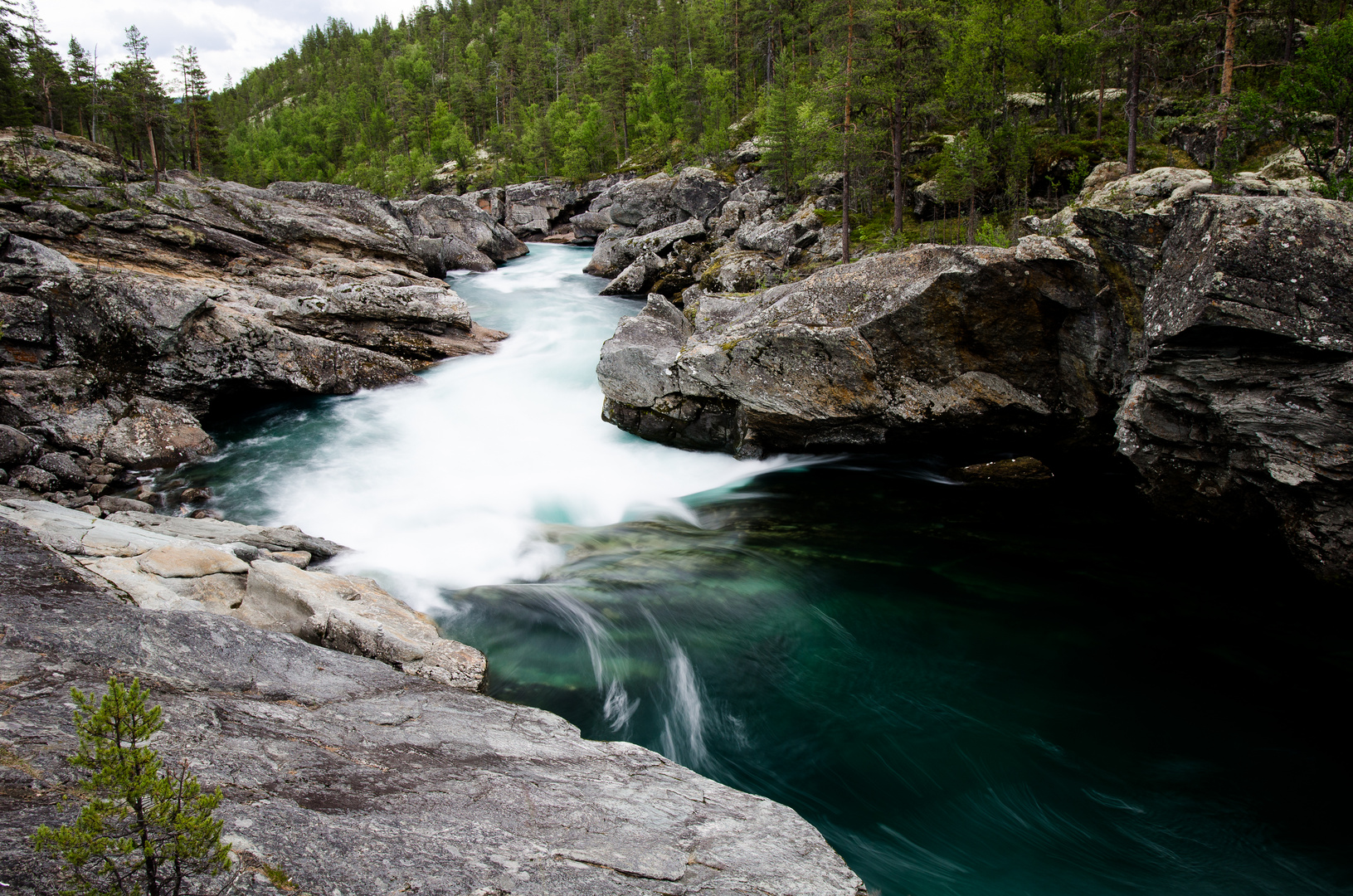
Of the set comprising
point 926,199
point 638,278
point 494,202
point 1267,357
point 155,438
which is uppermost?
point 494,202

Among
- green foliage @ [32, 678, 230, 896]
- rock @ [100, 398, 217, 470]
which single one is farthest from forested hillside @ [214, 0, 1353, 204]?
rock @ [100, 398, 217, 470]

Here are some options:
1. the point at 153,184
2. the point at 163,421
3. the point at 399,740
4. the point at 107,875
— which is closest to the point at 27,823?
the point at 107,875

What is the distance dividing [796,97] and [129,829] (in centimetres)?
4786

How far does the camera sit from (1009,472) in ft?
47.7

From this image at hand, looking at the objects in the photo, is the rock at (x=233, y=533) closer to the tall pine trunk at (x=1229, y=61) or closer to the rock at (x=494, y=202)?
the tall pine trunk at (x=1229, y=61)

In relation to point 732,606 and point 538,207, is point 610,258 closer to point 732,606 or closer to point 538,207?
point 538,207

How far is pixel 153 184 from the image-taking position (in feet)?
80.9

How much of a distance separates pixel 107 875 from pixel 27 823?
571 mm

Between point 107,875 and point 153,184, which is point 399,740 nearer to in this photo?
point 107,875

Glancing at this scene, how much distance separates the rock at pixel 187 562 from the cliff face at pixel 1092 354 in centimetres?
1030

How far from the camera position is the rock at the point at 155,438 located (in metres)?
15.1

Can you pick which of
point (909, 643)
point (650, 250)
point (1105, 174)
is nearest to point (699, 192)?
point (650, 250)

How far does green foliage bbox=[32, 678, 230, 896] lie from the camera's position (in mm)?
2414

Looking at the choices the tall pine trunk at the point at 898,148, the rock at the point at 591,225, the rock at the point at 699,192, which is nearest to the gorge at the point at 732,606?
the tall pine trunk at the point at 898,148
